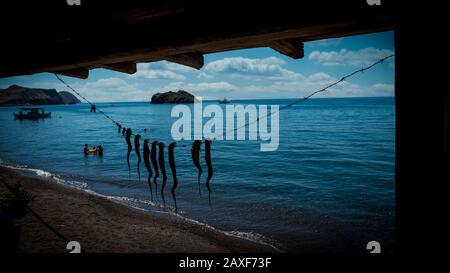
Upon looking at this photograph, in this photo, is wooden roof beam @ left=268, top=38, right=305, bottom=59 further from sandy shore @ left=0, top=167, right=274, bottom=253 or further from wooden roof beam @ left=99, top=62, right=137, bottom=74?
sandy shore @ left=0, top=167, right=274, bottom=253

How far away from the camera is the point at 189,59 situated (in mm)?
3617

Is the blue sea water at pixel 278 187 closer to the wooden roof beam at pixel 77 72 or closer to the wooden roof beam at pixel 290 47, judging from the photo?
the wooden roof beam at pixel 77 72

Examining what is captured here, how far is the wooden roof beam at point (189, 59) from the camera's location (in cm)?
358

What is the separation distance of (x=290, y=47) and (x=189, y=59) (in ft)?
4.48

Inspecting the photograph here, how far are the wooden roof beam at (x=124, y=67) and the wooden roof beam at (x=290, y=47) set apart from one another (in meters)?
2.48

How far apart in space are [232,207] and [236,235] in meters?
4.55

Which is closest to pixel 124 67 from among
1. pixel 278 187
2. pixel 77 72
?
pixel 77 72

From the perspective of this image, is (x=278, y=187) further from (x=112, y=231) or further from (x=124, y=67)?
(x=124, y=67)

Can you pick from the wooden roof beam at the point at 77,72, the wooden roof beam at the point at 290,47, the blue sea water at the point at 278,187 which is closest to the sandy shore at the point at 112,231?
the blue sea water at the point at 278,187

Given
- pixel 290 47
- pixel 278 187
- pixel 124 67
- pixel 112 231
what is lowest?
pixel 278 187

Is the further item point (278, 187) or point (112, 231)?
point (278, 187)

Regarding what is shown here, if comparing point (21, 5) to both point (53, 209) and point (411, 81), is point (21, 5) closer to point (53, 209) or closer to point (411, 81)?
point (411, 81)

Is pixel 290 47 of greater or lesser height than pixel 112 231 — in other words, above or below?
above

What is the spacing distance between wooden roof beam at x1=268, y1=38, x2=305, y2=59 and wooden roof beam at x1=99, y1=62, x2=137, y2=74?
2481 millimetres
